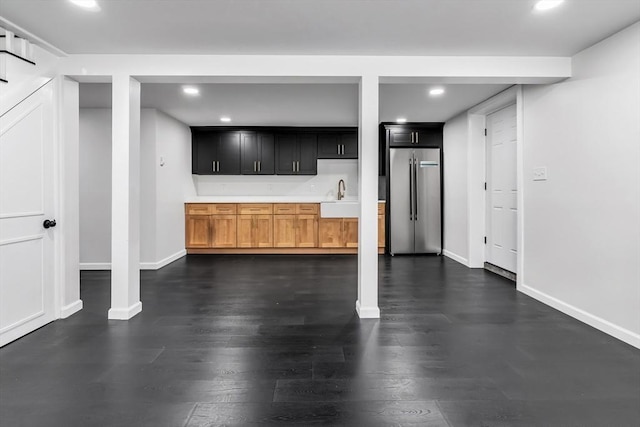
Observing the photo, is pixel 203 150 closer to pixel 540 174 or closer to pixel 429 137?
pixel 429 137

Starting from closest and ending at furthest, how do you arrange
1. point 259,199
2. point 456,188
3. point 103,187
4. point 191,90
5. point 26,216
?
point 26,216, point 191,90, point 103,187, point 456,188, point 259,199

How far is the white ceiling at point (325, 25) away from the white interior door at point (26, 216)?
0.65m

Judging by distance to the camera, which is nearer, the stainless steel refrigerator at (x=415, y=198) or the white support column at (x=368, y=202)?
the white support column at (x=368, y=202)

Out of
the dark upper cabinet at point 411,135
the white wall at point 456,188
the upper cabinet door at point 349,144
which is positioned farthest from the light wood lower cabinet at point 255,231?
the white wall at point 456,188

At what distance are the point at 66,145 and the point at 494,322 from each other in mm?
3919

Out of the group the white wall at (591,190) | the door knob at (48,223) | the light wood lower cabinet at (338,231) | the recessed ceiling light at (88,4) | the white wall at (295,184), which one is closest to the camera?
the recessed ceiling light at (88,4)

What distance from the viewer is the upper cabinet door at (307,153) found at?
641 centimetres

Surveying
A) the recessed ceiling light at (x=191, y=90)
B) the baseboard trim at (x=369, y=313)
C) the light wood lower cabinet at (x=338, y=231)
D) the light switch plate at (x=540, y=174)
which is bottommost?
the baseboard trim at (x=369, y=313)

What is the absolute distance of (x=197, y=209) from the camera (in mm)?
6047

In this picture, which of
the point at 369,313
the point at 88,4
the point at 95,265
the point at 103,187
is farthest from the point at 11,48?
the point at 369,313

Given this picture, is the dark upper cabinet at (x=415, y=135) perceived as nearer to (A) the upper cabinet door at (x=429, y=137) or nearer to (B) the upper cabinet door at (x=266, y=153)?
(A) the upper cabinet door at (x=429, y=137)

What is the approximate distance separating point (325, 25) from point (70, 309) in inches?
124

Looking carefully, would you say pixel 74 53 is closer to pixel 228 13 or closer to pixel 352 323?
pixel 228 13

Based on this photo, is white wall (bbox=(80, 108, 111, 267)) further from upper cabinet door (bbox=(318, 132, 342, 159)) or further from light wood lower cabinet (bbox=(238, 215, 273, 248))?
upper cabinet door (bbox=(318, 132, 342, 159))
